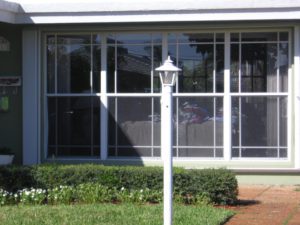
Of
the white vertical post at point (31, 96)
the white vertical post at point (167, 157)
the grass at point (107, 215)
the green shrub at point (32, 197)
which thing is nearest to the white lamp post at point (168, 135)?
the white vertical post at point (167, 157)

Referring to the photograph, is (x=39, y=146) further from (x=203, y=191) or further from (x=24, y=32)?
(x=203, y=191)

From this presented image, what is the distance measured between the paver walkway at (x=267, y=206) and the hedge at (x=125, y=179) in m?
0.39

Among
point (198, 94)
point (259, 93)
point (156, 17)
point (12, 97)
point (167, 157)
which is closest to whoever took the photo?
point (167, 157)

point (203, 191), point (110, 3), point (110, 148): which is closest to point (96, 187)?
point (203, 191)

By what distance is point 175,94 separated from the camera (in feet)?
41.6

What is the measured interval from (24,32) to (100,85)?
178cm

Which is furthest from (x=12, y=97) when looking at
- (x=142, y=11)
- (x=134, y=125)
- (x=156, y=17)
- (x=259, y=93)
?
(x=259, y=93)

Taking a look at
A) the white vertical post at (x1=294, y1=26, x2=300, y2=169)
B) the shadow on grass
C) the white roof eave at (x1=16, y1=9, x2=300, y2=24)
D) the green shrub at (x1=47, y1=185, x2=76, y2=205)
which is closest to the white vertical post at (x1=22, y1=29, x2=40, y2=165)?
the white roof eave at (x1=16, y1=9, x2=300, y2=24)

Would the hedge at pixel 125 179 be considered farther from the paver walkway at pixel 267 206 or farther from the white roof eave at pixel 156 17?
the white roof eave at pixel 156 17

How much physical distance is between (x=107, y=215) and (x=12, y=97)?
16.0 feet

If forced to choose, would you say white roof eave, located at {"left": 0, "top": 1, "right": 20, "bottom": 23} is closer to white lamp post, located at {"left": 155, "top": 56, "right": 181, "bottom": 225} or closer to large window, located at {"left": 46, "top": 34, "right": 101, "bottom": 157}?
large window, located at {"left": 46, "top": 34, "right": 101, "bottom": 157}

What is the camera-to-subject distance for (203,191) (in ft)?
32.7

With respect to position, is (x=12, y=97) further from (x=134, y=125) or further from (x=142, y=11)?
(x=142, y=11)

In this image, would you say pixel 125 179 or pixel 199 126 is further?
pixel 199 126
